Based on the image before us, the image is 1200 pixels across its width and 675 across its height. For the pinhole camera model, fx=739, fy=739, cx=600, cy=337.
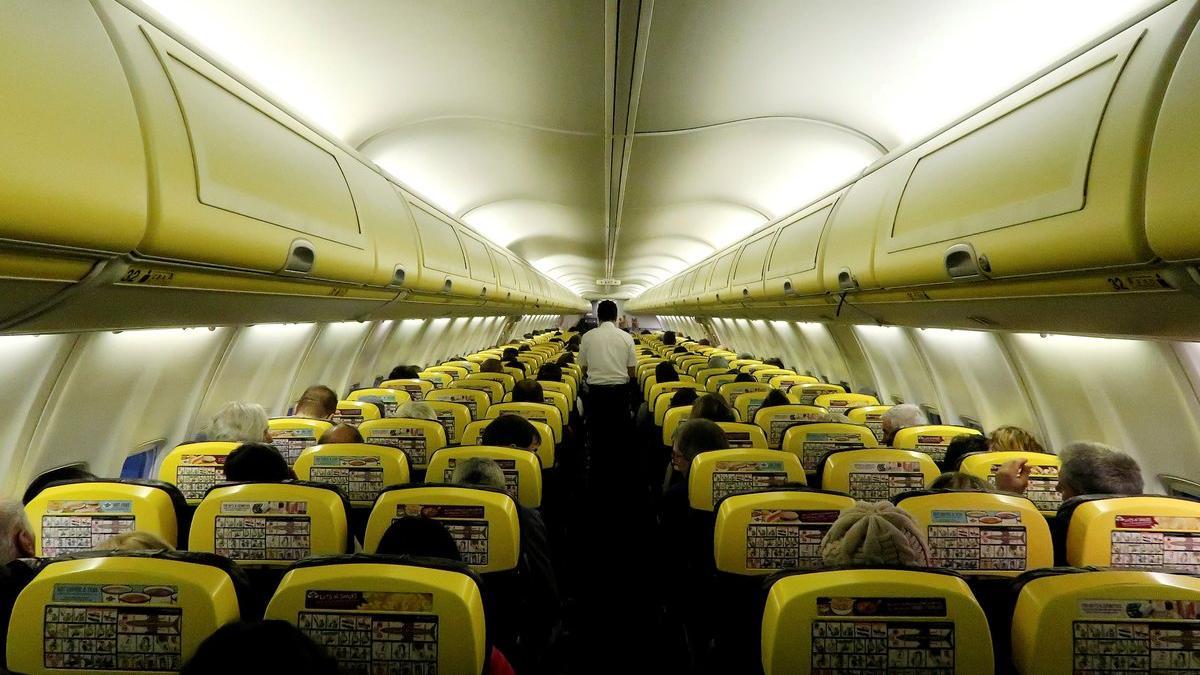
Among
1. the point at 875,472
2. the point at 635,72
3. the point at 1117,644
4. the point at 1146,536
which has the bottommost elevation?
the point at 1117,644

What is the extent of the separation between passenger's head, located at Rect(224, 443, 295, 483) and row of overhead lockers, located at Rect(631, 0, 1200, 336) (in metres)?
3.59

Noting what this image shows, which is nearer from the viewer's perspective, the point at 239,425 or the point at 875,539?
the point at 875,539

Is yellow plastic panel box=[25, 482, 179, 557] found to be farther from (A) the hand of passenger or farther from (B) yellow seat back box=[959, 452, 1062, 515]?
(A) the hand of passenger

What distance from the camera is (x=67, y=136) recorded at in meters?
1.92

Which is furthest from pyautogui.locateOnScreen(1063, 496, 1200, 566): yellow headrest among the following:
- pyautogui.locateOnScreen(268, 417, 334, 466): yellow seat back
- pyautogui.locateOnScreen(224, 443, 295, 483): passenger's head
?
pyautogui.locateOnScreen(268, 417, 334, 466): yellow seat back

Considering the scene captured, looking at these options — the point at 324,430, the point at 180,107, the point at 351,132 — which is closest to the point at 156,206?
the point at 180,107

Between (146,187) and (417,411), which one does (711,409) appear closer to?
(417,411)

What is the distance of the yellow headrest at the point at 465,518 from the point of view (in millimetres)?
3086

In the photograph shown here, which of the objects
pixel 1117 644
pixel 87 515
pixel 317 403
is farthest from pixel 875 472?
pixel 317 403

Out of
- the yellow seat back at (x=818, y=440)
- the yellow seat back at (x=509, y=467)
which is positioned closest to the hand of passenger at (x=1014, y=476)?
the yellow seat back at (x=818, y=440)

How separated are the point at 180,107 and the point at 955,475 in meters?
3.83

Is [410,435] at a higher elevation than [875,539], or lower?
higher

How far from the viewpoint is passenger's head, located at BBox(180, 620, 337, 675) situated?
5.16 ft

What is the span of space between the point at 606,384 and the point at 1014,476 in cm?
721
